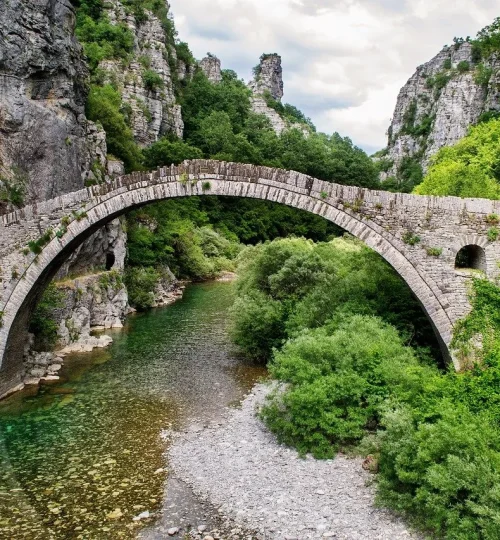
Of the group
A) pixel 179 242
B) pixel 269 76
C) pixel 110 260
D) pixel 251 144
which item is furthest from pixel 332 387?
pixel 269 76

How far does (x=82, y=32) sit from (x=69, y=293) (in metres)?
33.5

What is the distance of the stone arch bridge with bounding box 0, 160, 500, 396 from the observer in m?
11.5

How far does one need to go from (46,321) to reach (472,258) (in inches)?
515

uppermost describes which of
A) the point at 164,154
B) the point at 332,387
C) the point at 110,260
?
the point at 164,154

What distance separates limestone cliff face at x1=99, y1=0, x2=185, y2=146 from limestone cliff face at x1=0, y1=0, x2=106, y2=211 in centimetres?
2261

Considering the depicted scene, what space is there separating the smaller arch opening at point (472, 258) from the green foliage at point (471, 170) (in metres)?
4.06

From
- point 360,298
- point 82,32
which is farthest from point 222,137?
point 360,298

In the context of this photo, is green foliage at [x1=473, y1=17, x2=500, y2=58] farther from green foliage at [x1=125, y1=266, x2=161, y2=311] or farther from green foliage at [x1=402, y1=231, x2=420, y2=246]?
green foliage at [x1=402, y1=231, x2=420, y2=246]

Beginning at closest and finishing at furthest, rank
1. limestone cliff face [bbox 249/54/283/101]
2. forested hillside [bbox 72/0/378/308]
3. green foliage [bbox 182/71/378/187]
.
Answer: forested hillside [bbox 72/0/378/308], green foliage [bbox 182/71/378/187], limestone cliff face [bbox 249/54/283/101]

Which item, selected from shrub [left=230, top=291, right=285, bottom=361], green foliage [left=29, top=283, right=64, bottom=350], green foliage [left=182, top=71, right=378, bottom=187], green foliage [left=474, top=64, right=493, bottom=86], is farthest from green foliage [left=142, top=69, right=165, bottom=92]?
shrub [left=230, top=291, right=285, bottom=361]

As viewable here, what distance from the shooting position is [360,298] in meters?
14.1

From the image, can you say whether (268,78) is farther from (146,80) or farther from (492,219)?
(492,219)

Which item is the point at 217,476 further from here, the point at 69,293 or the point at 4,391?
the point at 69,293

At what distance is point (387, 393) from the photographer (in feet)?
32.5
